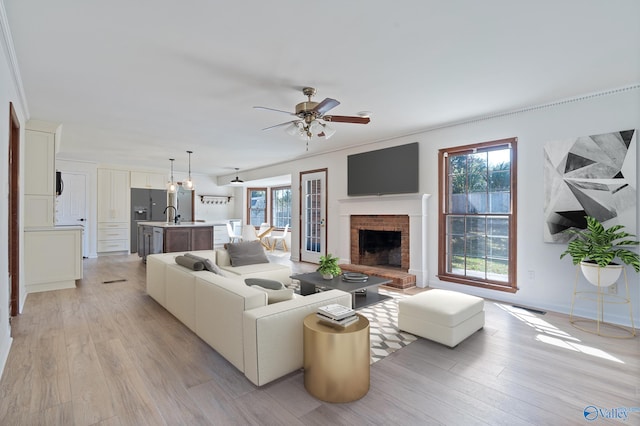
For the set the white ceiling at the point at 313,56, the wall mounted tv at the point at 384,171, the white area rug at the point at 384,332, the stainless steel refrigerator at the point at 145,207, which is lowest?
the white area rug at the point at 384,332

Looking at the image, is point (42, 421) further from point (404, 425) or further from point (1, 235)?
point (404, 425)

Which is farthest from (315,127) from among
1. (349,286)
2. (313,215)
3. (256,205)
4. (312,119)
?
(256,205)

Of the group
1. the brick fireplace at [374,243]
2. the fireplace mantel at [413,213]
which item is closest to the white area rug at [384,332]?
the fireplace mantel at [413,213]

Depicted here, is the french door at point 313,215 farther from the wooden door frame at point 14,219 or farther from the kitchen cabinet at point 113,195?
the kitchen cabinet at point 113,195

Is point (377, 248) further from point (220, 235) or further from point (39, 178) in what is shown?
point (220, 235)

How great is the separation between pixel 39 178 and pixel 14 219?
155 centimetres

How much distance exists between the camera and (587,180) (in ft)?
11.2

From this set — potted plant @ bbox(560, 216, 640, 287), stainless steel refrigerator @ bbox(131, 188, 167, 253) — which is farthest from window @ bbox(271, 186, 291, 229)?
potted plant @ bbox(560, 216, 640, 287)

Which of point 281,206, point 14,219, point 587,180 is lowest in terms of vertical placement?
point 14,219

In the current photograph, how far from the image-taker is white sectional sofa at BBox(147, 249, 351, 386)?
2.02 m

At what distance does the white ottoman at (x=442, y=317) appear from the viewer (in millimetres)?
2669

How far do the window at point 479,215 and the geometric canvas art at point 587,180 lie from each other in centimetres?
43

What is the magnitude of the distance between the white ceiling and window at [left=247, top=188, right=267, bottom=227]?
21.2 ft

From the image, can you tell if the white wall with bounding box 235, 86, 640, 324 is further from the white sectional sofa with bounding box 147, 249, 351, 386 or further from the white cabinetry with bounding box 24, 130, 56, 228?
the white cabinetry with bounding box 24, 130, 56, 228
